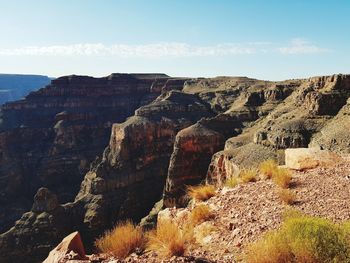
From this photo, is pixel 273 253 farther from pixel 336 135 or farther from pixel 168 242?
pixel 336 135

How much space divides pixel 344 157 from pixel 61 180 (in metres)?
72.8

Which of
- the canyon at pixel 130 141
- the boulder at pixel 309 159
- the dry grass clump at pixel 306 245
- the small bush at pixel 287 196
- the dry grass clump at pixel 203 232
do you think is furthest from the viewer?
the canyon at pixel 130 141

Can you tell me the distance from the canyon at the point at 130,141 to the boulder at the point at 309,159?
11580mm

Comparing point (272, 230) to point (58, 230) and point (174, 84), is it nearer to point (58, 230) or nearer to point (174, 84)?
point (58, 230)

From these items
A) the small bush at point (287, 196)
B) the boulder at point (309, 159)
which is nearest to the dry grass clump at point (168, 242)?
the small bush at point (287, 196)

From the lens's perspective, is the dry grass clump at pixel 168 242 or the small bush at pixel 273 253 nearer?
the small bush at pixel 273 253

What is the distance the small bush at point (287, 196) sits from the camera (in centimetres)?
1214

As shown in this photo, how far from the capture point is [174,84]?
111m

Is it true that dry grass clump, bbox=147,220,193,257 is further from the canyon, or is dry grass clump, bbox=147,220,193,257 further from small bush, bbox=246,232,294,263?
the canyon

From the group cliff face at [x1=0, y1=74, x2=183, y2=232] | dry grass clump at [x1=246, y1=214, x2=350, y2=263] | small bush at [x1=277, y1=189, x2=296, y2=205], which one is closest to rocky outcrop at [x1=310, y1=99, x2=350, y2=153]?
small bush at [x1=277, y1=189, x2=296, y2=205]

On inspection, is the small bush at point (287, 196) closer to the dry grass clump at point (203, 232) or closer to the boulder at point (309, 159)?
the dry grass clump at point (203, 232)

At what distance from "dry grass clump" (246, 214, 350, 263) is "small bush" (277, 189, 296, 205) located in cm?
369

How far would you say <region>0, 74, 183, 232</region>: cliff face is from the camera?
82.1 meters

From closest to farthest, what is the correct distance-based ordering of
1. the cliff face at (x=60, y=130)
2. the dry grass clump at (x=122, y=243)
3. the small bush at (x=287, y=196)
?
the dry grass clump at (x=122, y=243) → the small bush at (x=287, y=196) → the cliff face at (x=60, y=130)
